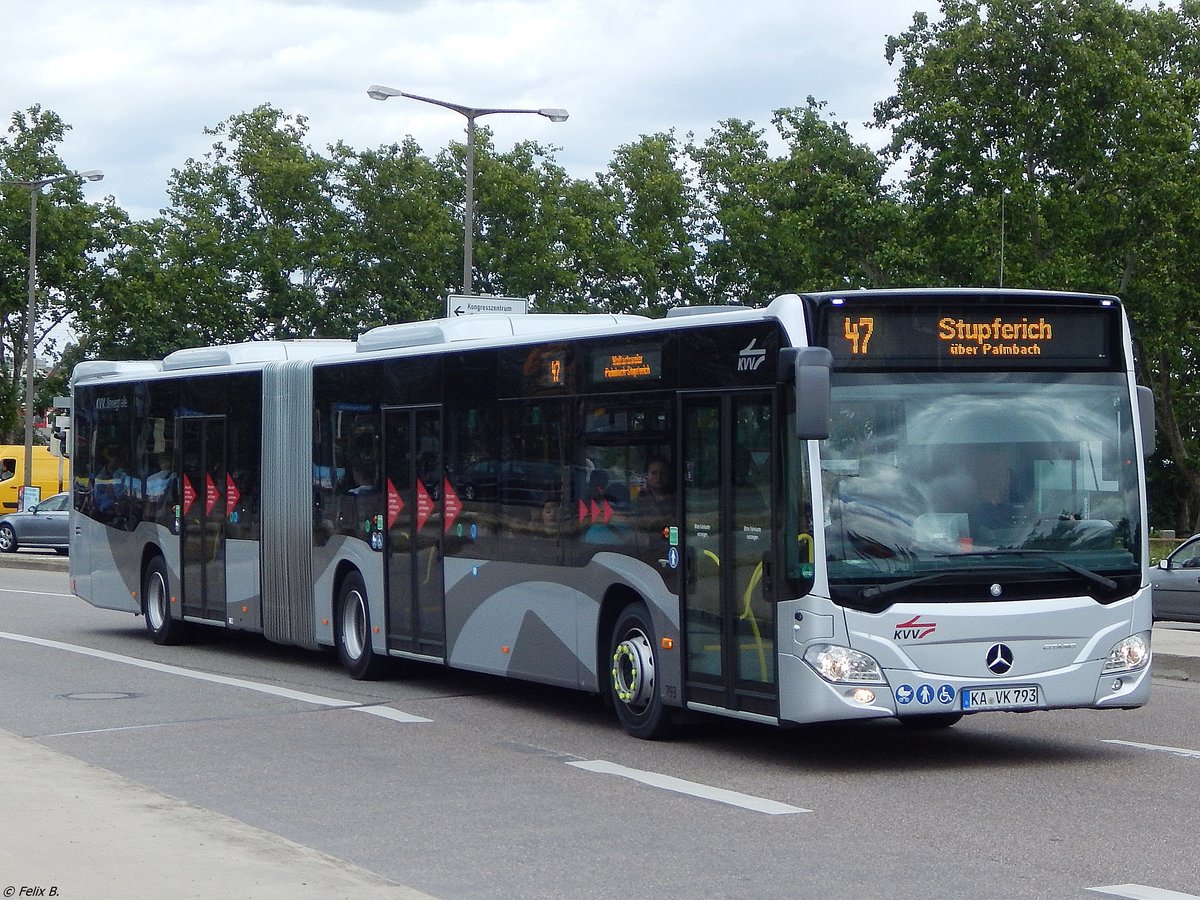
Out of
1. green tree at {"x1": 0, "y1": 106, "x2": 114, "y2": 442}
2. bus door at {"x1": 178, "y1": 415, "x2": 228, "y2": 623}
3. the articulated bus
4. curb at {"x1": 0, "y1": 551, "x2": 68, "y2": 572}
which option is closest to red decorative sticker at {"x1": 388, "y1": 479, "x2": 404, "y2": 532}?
the articulated bus

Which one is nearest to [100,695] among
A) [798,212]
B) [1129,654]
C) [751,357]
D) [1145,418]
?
[751,357]

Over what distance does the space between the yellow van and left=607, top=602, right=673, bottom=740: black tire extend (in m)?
43.0

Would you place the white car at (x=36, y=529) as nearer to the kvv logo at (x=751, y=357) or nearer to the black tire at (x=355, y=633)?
the black tire at (x=355, y=633)

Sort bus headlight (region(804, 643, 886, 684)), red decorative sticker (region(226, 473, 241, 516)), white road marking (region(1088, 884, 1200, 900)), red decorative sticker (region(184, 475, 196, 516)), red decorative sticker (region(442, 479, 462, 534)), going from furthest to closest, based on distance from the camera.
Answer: red decorative sticker (region(184, 475, 196, 516))
red decorative sticker (region(226, 473, 241, 516))
red decorative sticker (region(442, 479, 462, 534))
bus headlight (region(804, 643, 886, 684))
white road marking (region(1088, 884, 1200, 900))

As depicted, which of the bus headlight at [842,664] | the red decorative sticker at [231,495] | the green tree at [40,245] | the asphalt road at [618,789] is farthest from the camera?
the green tree at [40,245]

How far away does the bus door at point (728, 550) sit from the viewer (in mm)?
10867

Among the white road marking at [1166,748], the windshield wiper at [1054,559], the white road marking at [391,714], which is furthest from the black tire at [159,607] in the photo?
the windshield wiper at [1054,559]

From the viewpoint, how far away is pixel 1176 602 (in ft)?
73.2

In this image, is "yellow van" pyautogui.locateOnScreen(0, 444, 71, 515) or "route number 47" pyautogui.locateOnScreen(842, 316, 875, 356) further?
"yellow van" pyautogui.locateOnScreen(0, 444, 71, 515)

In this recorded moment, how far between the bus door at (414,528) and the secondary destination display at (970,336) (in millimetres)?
4972

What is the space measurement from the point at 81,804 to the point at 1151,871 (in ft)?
16.1

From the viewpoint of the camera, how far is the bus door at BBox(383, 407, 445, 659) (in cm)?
1493

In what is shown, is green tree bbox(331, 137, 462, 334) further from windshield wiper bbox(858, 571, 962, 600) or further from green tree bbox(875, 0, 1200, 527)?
windshield wiper bbox(858, 571, 962, 600)

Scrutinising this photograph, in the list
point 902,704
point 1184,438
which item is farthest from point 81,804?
point 1184,438
